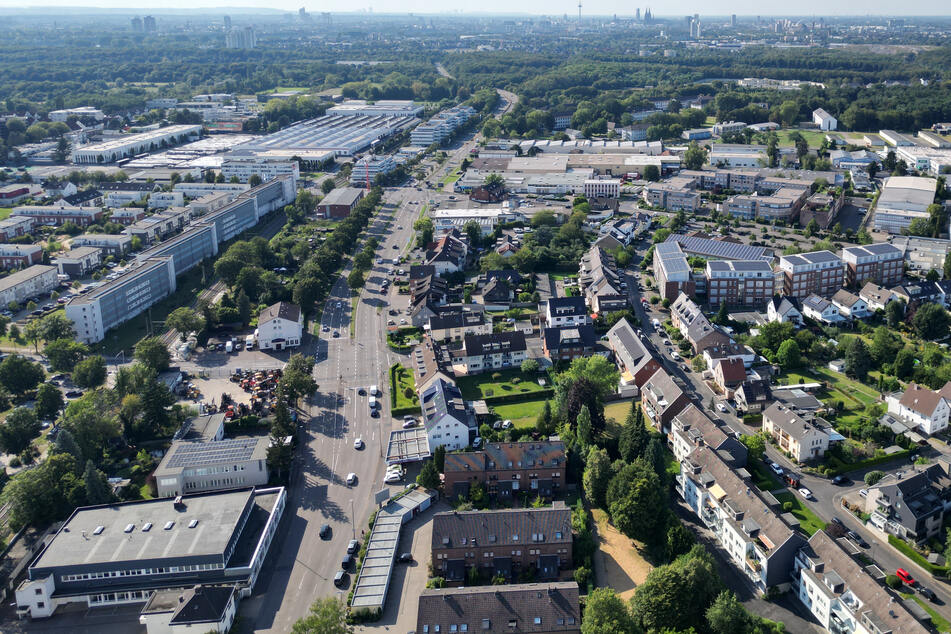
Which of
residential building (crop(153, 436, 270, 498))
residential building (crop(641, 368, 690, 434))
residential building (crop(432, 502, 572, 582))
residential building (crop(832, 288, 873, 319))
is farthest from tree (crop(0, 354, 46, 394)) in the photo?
residential building (crop(832, 288, 873, 319))

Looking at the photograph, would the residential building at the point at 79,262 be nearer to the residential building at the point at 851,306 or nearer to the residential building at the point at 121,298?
the residential building at the point at 121,298

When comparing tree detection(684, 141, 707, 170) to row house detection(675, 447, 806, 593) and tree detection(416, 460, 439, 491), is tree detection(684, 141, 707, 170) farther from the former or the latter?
tree detection(416, 460, 439, 491)

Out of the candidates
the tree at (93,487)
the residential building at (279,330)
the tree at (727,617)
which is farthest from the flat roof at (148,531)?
the residential building at (279,330)

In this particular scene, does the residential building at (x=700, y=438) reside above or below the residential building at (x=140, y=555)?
above

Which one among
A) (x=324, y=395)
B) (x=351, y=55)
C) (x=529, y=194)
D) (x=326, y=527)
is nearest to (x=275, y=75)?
(x=351, y=55)

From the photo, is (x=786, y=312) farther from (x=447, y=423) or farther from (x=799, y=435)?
(x=447, y=423)

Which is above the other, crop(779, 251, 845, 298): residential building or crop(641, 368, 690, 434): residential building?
crop(779, 251, 845, 298): residential building

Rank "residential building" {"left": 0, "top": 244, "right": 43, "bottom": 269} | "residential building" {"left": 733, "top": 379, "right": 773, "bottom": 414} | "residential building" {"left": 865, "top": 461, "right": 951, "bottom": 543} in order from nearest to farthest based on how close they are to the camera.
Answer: "residential building" {"left": 865, "top": 461, "right": 951, "bottom": 543}
"residential building" {"left": 733, "top": 379, "right": 773, "bottom": 414}
"residential building" {"left": 0, "top": 244, "right": 43, "bottom": 269}

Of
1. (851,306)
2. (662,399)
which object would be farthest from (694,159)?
(662,399)
